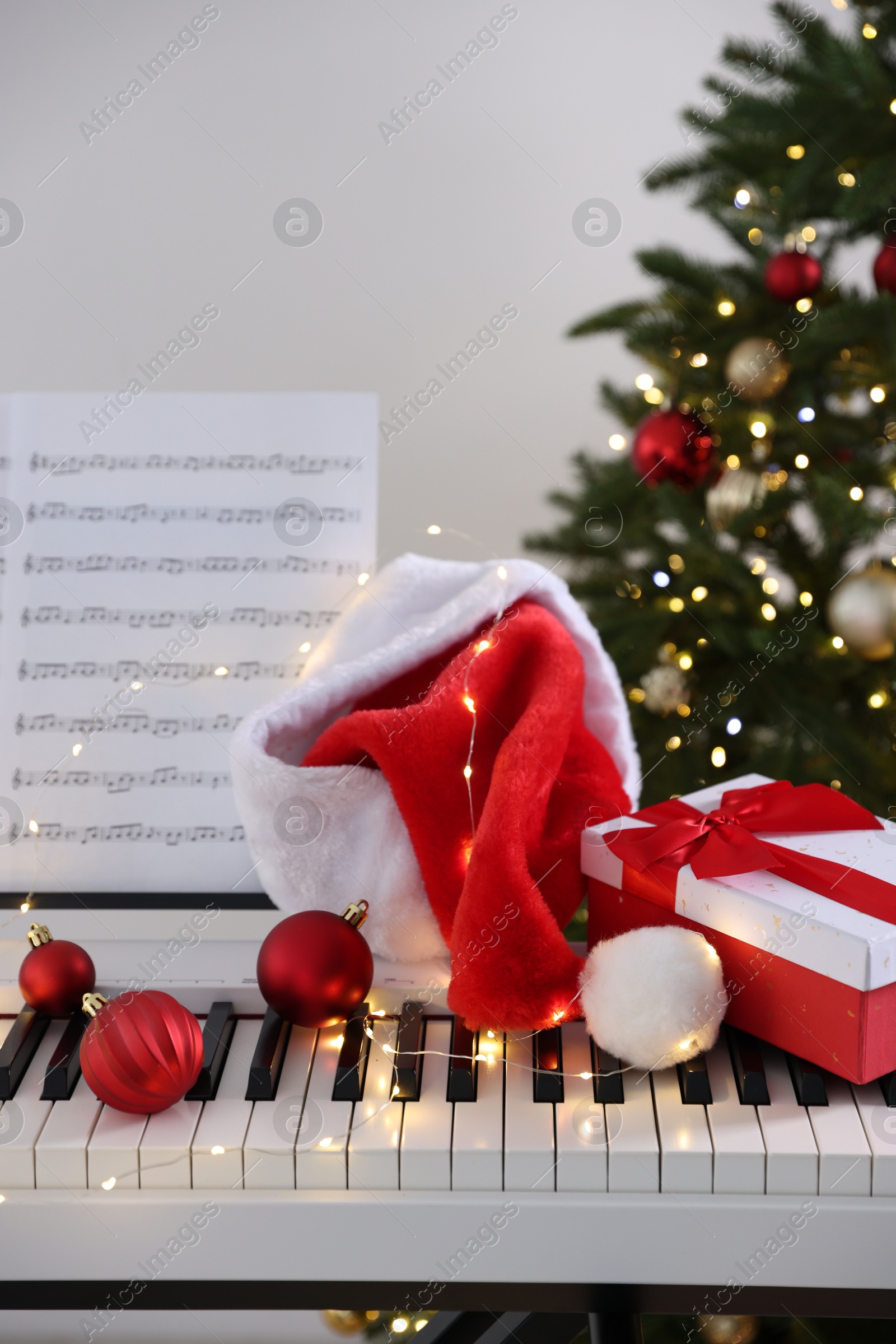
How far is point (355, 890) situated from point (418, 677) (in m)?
0.22

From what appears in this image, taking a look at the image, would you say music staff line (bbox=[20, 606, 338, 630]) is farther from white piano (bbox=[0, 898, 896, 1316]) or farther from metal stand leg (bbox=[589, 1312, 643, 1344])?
metal stand leg (bbox=[589, 1312, 643, 1344])

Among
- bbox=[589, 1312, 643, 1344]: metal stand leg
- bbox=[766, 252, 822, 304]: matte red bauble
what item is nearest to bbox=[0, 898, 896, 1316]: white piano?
bbox=[589, 1312, 643, 1344]: metal stand leg

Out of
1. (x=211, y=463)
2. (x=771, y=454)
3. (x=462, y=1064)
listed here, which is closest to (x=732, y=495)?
(x=771, y=454)

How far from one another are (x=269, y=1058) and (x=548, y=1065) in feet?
0.75

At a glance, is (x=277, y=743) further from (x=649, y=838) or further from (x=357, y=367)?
(x=357, y=367)

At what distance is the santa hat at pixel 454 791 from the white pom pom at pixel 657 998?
0.18 ft

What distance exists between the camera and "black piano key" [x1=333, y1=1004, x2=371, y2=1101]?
2.58 feet

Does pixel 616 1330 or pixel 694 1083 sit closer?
pixel 694 1083

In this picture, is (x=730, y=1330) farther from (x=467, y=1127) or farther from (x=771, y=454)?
(x=771, y=454)

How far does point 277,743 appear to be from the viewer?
980mm

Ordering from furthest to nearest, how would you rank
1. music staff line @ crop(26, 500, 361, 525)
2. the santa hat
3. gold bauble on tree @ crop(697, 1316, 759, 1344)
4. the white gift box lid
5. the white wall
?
the white wall → gold bauble on tree @ crop(697, 1316, 759, 1344) → music staff line @ crop(26, 500, 361, 525) → the santa hat → the white gift box lid

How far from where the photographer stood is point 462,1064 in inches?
32.0

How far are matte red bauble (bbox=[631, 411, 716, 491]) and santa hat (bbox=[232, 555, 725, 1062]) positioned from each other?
2.85ft

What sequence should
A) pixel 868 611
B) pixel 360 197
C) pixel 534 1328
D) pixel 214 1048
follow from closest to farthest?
pixel 214 1048
pixel 534 1328
pixel 868 611
pixel 360 197
